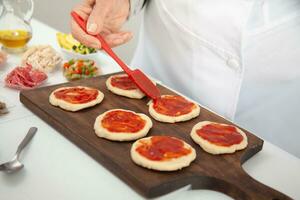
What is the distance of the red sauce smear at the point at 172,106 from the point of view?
954mm

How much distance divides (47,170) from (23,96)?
27cm

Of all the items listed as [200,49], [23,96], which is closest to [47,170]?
[23,96]

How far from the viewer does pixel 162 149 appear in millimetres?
799

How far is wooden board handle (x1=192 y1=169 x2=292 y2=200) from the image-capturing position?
729 mm

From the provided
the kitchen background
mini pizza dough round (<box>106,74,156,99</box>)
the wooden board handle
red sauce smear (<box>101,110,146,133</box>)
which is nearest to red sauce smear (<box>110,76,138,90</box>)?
mini pizza dough round (<box>106,74,156,99</box>)

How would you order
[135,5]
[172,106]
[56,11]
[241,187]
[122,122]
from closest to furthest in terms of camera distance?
[241,187]
[122,122]
[172,106]
[135,5]
[56,11]

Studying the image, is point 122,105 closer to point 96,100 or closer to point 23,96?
point 96,100

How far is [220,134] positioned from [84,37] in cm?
42

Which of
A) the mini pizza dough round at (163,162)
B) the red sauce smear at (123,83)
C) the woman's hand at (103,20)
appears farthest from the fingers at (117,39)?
the mini pizza dough round at (163,162)

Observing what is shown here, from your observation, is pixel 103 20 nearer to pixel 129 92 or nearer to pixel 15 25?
pixel 129 92

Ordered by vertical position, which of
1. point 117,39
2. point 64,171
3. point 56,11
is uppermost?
point 117,39

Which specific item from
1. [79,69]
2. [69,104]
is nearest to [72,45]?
[79,69]

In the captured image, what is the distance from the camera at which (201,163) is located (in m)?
0.80

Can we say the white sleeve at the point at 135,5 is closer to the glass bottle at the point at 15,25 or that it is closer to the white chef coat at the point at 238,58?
the white chef coat at the point at 238,58
